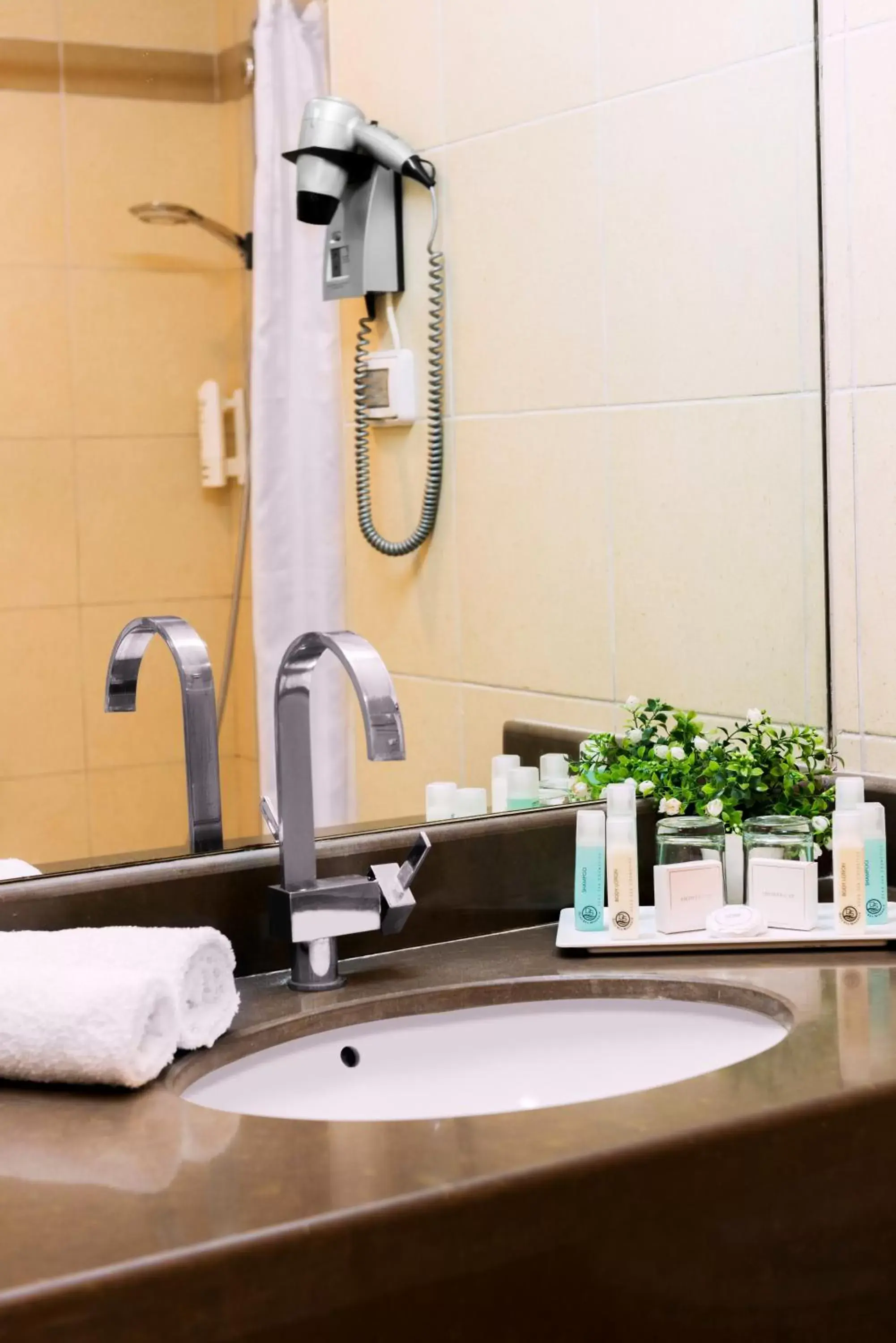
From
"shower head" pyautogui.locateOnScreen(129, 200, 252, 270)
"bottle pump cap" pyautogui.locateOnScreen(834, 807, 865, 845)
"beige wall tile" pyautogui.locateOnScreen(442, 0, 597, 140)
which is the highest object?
"beige wall tile" pyautogui.locateOnScreen(442, 0, 597, 140)

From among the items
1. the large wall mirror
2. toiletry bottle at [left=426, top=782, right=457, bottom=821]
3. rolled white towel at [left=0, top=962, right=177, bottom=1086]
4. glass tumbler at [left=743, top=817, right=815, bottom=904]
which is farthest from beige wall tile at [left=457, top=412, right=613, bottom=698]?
rolled white towel at [left=0, top=962, right=177, bottom=1086]

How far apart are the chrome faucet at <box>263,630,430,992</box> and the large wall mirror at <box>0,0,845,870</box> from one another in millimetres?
55

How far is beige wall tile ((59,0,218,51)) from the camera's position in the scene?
1.35 m

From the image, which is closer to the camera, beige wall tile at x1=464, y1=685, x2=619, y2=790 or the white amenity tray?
the white amenity tray

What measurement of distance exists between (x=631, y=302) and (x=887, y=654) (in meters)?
0.48

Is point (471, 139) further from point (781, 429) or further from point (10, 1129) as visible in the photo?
point (10, 1129)

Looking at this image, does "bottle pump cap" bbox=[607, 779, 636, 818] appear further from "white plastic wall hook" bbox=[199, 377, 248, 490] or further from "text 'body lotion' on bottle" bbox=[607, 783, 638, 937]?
"white plastic wall hook" bbox=[199, 377, 248, 490]

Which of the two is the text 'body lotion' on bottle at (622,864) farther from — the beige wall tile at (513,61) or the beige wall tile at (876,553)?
the beige wall tile at (513,61)

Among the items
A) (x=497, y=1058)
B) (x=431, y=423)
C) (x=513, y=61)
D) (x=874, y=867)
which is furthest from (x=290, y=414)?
(x=874, y=867)

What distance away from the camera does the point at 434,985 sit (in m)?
1.40

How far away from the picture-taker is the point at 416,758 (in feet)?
5.21

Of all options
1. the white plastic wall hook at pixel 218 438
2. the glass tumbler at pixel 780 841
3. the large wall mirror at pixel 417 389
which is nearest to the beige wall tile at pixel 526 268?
the large wall mirror at pixel 417 389

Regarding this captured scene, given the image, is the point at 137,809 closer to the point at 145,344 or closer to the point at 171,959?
the point at 171,959

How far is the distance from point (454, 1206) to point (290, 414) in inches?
30.5
